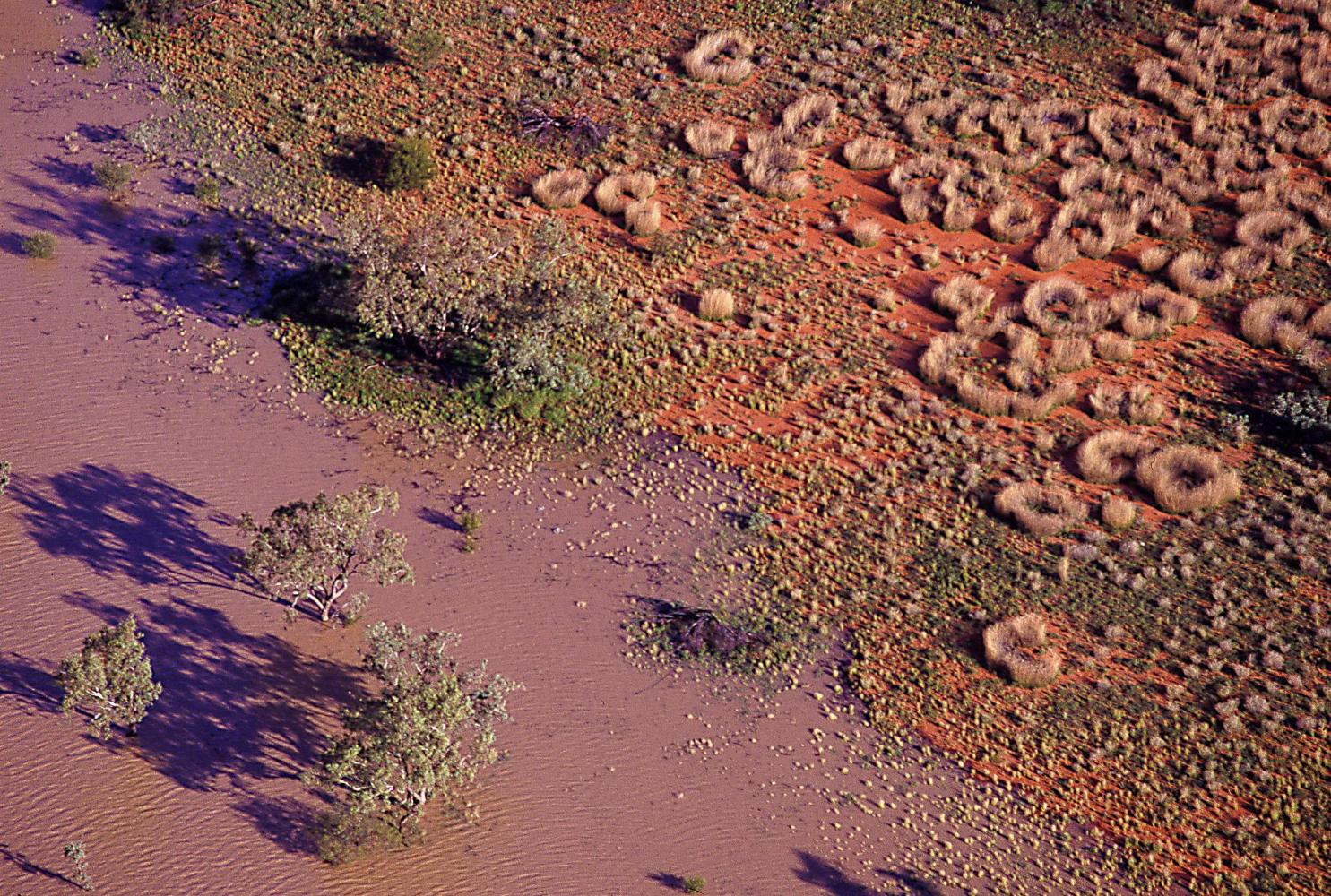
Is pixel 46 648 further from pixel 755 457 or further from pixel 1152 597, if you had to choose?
pixel 1152 597

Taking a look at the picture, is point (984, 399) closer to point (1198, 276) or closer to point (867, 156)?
point (1198, 276)

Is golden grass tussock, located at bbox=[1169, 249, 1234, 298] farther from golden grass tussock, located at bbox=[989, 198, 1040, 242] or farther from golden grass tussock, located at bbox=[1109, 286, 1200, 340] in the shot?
golden grass tussock, located at bbox=[989, 198, 1040, 242]

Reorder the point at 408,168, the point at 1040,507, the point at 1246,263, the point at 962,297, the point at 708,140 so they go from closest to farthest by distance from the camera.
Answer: the point at 1040,507, the point at 962,297, the point at 408,168, the point at 1246,263, the point at 708,140

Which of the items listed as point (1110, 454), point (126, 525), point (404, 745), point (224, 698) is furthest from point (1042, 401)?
point (126, 525)

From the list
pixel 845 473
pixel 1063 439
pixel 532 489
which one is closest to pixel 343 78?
pixel 532 489

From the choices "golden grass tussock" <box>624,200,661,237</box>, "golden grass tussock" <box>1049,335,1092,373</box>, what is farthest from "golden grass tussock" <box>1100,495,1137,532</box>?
"golden grass tussock" <box>624,200,661,237</box>
